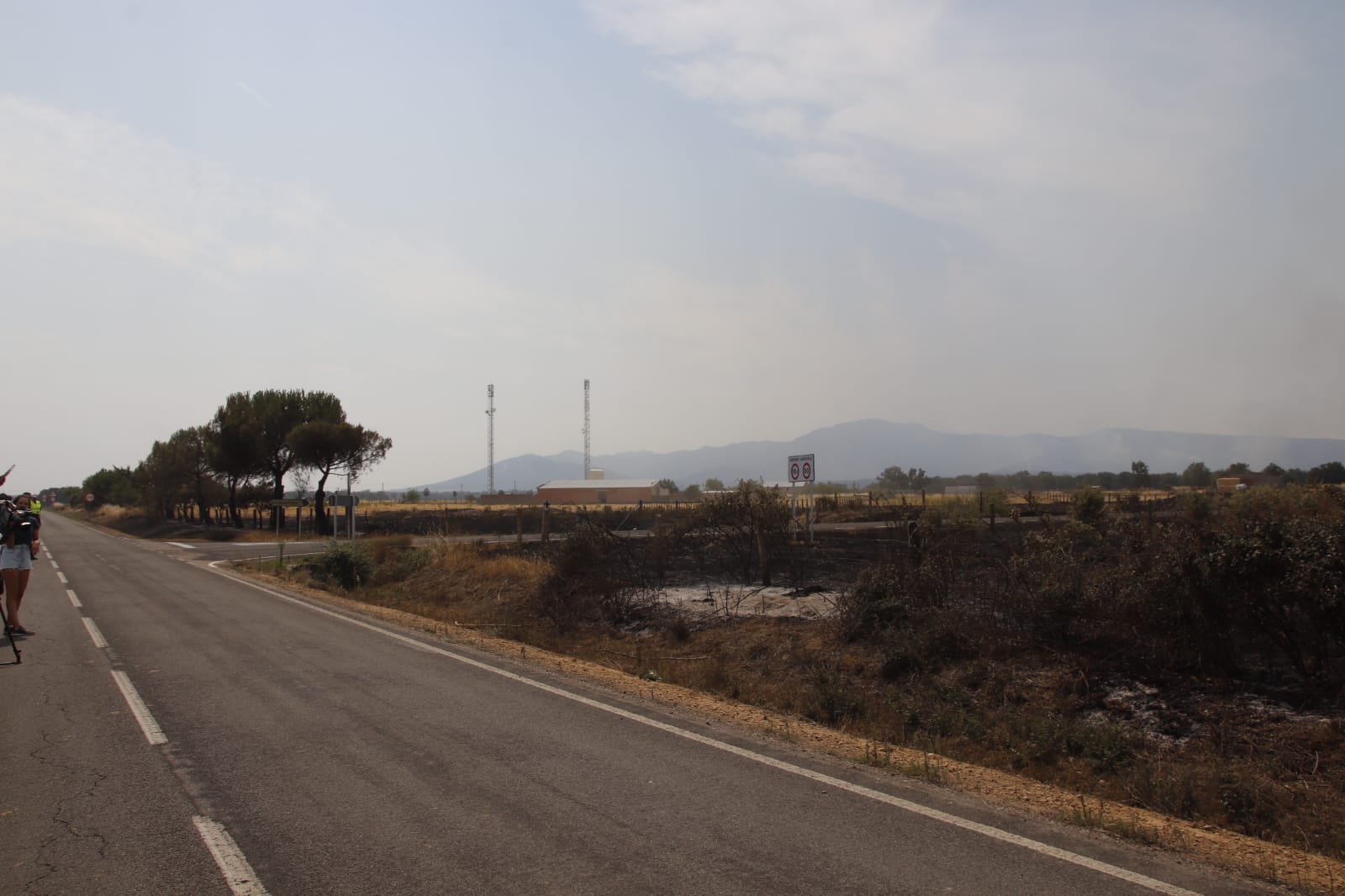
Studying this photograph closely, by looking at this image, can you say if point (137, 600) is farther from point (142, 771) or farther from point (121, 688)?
point (142, 771)

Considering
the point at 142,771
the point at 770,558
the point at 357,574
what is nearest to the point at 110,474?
the point at 357,574

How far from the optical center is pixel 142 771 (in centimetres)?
644

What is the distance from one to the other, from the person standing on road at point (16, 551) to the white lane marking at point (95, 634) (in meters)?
0.99

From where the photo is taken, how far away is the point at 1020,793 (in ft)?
20.9

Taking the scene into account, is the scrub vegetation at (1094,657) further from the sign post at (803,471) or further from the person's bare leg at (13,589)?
the sign post at (803,471)

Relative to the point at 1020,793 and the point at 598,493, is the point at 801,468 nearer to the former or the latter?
the point at 1020,793

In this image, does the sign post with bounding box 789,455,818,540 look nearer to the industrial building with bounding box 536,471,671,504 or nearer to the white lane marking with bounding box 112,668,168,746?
the white lane marking with bounding box 112,668,168,746

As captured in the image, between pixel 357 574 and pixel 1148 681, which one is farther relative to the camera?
pixel 357 574

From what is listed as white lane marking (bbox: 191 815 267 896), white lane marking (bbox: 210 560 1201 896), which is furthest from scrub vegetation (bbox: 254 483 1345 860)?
white lane marking (bbox: 191 815 267 896)

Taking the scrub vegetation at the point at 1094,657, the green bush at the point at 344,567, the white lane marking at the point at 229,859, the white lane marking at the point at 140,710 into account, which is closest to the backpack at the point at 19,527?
the white lane marking at the point at 140,710

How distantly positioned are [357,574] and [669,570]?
8.99 meters

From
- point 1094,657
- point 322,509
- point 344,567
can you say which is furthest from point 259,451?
point 1094,657

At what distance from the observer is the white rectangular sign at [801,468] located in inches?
1066

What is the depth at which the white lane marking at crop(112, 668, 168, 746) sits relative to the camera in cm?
743
